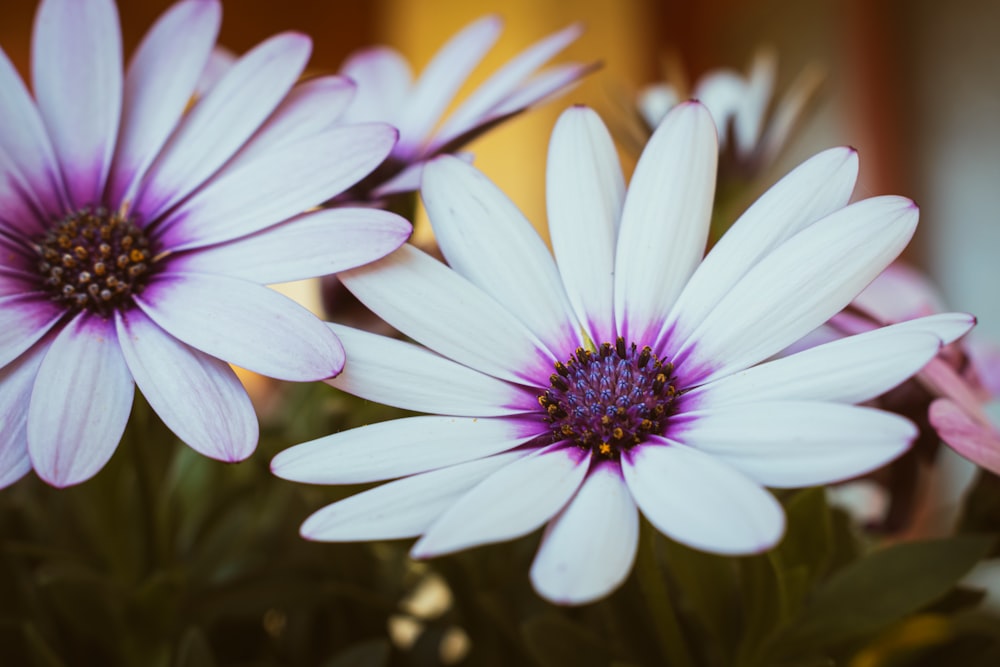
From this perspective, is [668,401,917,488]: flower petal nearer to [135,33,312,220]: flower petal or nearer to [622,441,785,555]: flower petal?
[622,441,785,555]: flower petal

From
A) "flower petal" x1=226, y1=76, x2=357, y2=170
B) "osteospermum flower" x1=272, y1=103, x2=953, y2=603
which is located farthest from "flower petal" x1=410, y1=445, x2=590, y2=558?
"flower petal" x1=226, y1=76, x2=357, y2=170

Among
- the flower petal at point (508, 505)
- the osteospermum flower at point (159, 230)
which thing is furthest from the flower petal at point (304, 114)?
the flower petal at point (508, 505)

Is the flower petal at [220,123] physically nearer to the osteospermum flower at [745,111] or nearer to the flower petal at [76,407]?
the flower petal at [76,407]

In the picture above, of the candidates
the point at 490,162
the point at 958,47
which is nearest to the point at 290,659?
the point at 958,47

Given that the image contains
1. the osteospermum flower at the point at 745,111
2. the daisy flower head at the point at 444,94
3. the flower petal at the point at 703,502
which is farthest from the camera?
the osteospermum flower at the point at 745,111

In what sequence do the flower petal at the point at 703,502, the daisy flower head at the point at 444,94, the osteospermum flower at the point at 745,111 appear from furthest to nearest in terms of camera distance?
the osteospermum flower at the point at 745,111 → the daisy flower head at the point at 444,94 → the flower petal at the point at 703,502

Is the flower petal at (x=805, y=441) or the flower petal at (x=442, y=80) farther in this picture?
the flower petal at (x=442, y=80)

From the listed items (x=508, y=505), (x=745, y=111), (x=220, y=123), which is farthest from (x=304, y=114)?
(x=745, y=111)

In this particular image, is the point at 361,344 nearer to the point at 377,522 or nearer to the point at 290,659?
the point at 377,522
